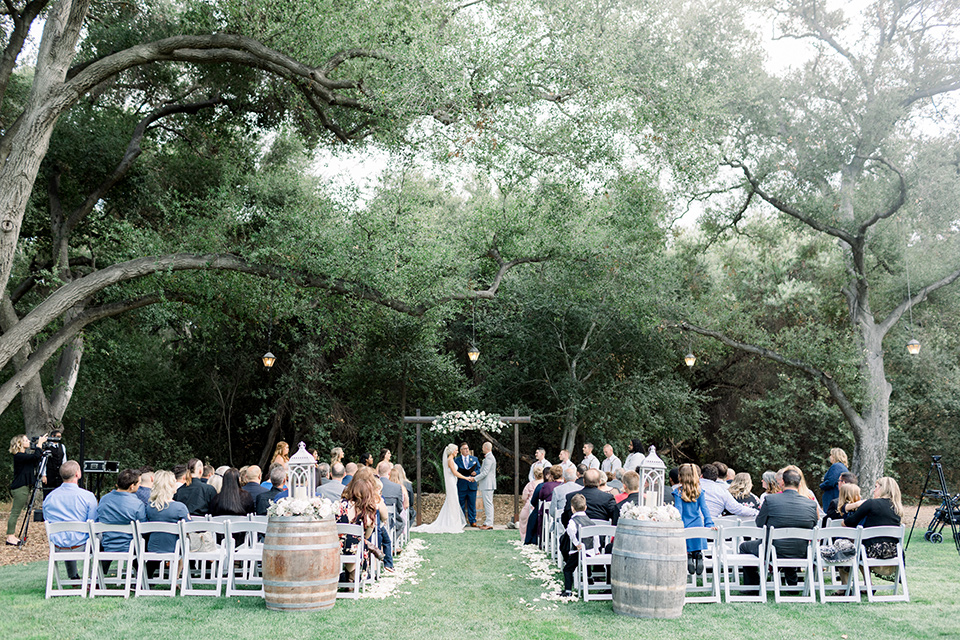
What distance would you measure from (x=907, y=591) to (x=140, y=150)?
1462cm

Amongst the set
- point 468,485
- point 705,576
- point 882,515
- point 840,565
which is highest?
point 882,515

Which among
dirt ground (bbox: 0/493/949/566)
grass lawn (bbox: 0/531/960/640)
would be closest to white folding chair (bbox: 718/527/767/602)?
grass lawn (bbox: 0/531/960/640)

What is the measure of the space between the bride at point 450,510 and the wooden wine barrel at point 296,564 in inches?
288

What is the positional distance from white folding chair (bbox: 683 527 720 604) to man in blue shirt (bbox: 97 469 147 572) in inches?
209

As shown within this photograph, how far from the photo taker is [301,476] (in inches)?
318

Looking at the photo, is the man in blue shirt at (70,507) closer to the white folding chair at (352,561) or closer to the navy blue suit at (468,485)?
the white folding chair at (352,561)

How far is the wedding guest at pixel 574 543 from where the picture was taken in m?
7.35

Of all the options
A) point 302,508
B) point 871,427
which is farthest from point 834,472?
point 871,427

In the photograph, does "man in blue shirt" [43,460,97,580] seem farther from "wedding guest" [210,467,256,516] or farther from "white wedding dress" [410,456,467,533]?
"white wedding dress" [410,456,467,533]

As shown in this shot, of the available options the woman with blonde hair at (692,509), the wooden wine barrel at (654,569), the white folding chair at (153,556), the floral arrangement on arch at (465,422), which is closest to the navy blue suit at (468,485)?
the floral arrangement on arch at (465,422)

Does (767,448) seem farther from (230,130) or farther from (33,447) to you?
(33,447)

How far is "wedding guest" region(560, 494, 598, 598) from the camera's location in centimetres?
735

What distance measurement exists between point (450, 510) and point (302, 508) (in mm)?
7695

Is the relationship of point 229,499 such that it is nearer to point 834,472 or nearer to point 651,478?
point 651,478
